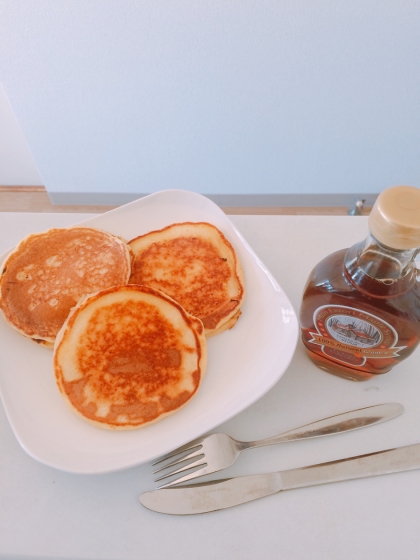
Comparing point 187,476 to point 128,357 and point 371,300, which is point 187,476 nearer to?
point 128,357

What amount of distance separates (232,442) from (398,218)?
1.39 feet

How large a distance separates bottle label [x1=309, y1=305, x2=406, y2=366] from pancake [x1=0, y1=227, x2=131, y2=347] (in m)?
0.36

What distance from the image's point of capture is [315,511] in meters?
0.65

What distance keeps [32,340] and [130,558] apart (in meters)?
0.38

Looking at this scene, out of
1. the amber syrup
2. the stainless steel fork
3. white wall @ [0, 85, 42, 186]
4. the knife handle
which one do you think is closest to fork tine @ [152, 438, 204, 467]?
the stainless steel fork

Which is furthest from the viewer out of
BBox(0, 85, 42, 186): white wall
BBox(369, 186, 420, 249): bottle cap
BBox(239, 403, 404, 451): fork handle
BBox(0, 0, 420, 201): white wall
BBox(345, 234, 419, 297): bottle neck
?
BBox(0, 85, 42, 186): white wall

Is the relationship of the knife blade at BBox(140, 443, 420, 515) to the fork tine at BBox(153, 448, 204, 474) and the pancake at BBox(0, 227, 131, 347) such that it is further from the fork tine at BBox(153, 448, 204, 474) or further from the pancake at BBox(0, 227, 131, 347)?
the pancake at BBox(0, 227, 131, 347)

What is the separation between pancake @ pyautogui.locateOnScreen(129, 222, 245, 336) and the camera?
79 centimetres

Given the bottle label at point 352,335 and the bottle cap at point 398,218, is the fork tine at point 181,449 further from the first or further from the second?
the bottle cap at point 398,218

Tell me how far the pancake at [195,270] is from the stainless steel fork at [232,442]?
0.62 feet

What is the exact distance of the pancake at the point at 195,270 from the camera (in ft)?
2.58

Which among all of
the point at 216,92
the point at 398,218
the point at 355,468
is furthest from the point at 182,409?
the point at 216,92

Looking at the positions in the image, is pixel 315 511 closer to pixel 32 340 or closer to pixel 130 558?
pixel 130 558

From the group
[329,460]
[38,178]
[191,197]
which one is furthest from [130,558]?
[38,178]
